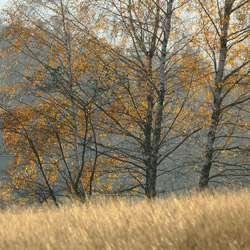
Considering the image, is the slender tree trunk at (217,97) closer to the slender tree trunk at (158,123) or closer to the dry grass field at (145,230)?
the slender tree trunk at (158,123)

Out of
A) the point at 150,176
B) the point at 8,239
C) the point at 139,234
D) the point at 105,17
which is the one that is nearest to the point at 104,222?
the point at 139,234

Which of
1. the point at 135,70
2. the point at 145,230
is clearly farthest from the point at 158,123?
the point at 145,230

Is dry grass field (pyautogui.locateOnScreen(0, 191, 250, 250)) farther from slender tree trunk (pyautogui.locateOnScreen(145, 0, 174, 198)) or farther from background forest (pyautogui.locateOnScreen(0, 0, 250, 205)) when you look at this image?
slender tree trunk (pyautogui.locateOnScreen(145, 0, 174, 198))

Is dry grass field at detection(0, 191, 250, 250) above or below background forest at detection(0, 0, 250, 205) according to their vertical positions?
below

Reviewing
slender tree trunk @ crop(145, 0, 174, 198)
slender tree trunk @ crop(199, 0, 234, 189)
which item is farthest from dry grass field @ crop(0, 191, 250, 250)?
slender tree trunk @ crop(199, 0, 234, 189)

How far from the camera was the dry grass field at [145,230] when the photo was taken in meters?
3.35

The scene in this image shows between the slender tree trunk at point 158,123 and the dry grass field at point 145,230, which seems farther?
the slender tree trunk at point 158,123

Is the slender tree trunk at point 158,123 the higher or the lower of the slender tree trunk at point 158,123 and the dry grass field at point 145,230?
the higher

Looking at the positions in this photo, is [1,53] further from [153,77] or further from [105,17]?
[153,77]

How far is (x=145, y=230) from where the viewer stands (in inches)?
151

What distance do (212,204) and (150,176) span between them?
183 inches

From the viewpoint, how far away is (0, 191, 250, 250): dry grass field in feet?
11.0

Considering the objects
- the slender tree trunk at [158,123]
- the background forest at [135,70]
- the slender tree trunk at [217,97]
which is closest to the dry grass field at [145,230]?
the background forest at [135,70]

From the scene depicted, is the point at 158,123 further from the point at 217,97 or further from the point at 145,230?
the point at 145,230
